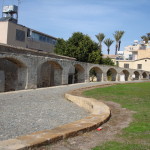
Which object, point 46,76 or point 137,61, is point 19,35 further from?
point 137,61

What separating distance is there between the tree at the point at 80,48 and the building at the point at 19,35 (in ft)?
6.99

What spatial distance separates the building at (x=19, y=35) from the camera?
2720cm

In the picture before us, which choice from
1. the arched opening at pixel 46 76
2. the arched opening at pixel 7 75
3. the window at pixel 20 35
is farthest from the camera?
the window at pixel 20 35

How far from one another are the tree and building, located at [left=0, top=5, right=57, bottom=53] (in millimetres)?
2131

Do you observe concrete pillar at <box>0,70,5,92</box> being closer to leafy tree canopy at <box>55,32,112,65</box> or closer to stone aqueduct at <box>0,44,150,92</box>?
stone aqueduct at <box>0,44,150,92</box>

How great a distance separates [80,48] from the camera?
34469mm

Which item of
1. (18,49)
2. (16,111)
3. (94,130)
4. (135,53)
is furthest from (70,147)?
(135,53)

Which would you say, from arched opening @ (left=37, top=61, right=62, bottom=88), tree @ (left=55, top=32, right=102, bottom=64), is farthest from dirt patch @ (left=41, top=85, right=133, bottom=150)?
tree @ (left=55, top=32, right=102, bottom=64)

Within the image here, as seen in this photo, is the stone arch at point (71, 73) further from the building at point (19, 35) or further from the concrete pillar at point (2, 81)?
the building at point (19, 35)

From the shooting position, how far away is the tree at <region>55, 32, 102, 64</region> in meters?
34.5

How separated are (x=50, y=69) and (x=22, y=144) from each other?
20.7 meters

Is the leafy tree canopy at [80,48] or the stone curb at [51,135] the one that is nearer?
the stone curb at [51,135]

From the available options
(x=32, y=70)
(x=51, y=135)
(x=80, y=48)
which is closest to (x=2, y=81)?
(x=32, y=70)

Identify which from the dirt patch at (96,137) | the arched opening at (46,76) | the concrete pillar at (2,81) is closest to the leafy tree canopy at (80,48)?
the arched opening at (46,76)
